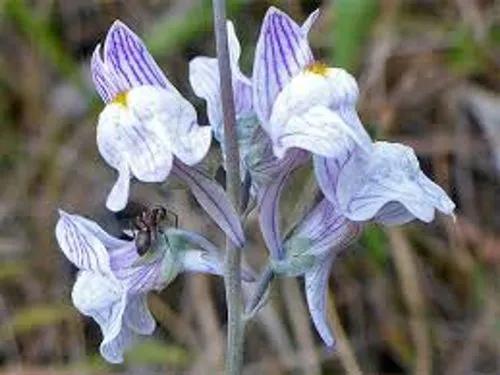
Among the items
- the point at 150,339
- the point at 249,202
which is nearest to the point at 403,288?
the point at 150,339

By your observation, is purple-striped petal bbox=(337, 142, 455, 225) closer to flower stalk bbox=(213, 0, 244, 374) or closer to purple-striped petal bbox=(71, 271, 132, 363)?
flower stalk bbox=(213, 0, 244, 374)

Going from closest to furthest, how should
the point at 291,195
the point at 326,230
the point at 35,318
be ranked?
the point at 326,230, the point at 291,195, the point at 35,318

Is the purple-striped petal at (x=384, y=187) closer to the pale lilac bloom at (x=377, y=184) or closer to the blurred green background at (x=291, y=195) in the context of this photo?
the pale lilac bloom at (x=377, y=184)

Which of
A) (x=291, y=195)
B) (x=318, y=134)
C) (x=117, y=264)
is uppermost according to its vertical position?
(x=318, y=134)

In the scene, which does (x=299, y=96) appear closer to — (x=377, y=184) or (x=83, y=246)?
(x=377, y=184)

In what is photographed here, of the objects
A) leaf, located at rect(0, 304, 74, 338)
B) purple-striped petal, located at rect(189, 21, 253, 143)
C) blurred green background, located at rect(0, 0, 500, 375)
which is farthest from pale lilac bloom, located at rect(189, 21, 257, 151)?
leaf, located at rect(0, 304, 74, 338)

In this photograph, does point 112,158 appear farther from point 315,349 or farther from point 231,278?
point 315,349

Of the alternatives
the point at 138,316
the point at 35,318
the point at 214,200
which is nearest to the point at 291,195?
the point at 35,318
